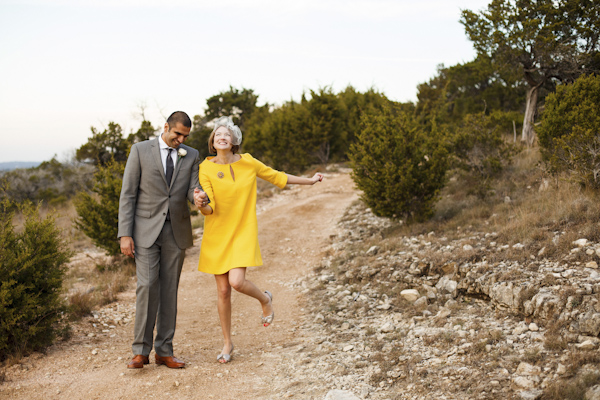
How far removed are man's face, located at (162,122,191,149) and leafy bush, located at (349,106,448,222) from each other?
4.71m

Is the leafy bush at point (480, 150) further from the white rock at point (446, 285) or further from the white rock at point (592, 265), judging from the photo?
the white rock at point (592, 265)

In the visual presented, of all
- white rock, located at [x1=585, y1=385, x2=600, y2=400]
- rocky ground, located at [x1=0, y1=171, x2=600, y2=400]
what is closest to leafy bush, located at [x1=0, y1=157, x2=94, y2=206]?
rocky ground, located at [x1=0, y1=171, x2=600, y2=400]

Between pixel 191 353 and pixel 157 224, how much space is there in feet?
5.19

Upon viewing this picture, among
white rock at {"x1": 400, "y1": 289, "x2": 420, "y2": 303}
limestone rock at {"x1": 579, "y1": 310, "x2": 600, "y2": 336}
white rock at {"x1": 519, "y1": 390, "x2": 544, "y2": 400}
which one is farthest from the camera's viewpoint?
white rock at {"x1": 400, "y1": 289, "x2": 420, "y2": 303}

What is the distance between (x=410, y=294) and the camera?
222 inches

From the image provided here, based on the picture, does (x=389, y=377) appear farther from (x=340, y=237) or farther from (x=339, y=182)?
(x=339, y=182)

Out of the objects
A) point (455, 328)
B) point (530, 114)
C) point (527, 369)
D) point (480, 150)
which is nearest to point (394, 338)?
point (455, 328)

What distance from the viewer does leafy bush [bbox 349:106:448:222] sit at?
26.5 ft

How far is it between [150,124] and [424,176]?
64.3 feet

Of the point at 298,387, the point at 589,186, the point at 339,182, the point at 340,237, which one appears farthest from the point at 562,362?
the point at 339,182

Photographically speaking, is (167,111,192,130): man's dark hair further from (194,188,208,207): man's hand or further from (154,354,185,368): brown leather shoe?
(154,354,185,368): brown leather shoe

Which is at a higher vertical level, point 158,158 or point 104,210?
point 158,158

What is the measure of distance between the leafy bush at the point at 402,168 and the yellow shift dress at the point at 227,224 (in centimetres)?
438

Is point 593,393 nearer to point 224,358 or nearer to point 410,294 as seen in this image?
point 410,294
